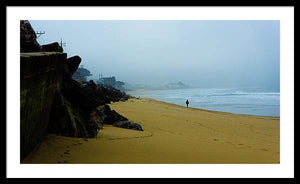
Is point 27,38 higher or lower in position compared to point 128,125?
higher

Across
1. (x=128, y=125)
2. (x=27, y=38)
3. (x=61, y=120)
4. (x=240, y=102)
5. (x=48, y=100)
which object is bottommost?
(x=128, y=125)

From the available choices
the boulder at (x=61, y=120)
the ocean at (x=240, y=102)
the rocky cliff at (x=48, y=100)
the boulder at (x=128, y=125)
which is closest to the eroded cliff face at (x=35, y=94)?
the rocky cliff at (x=48, y=100)

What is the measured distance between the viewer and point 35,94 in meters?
3.15

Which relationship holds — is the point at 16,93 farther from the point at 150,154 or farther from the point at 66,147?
the point at 150,154

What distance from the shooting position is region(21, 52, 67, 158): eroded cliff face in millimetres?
2788

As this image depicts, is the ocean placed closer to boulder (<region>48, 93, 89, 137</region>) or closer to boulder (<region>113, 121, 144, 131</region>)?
boulder (<region>113, 121, 144, 131</region>)

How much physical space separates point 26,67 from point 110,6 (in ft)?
4.84

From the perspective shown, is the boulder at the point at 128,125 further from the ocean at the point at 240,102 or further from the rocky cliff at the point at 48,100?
the ocean at the point at 240,102

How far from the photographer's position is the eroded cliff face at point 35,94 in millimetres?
2788

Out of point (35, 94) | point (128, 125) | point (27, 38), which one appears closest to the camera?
point (35, 94)

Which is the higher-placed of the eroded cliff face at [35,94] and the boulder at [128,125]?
the eroded cliff face at [35,94]

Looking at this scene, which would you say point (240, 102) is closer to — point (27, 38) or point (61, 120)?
point (61, 120)

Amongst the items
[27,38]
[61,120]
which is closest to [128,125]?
[61,120]

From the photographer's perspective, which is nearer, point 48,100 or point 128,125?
point 48,100
